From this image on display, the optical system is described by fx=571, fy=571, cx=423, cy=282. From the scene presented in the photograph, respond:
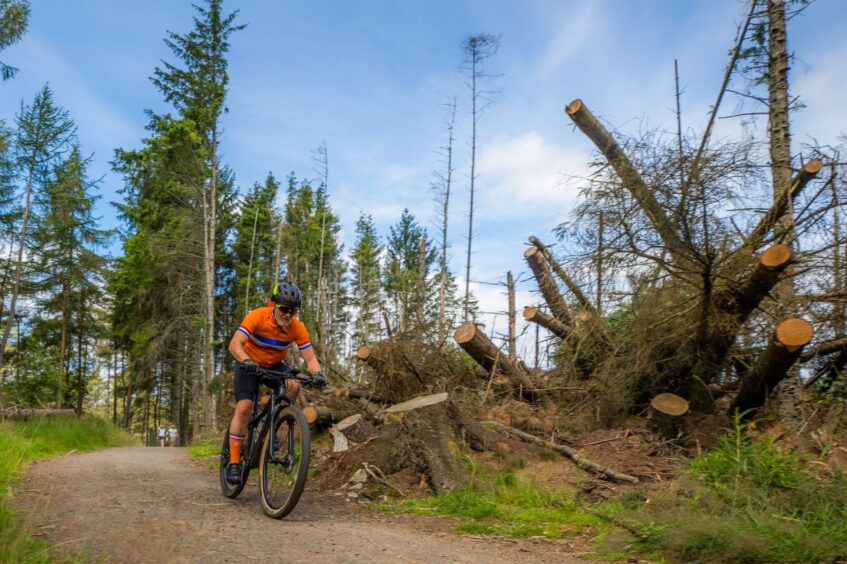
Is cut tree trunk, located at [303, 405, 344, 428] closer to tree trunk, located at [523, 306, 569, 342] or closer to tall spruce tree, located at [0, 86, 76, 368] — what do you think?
tree trunk, located at [523, 306, 569, 342]

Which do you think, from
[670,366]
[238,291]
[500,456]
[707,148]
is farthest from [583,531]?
[238,291]

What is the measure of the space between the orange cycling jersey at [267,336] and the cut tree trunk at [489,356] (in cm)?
406

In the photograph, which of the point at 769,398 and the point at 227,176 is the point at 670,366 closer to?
the point at 769,398

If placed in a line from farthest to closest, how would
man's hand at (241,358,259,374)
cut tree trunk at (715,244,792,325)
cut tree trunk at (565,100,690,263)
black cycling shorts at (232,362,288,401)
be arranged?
cut tree trunk at (565,100,690,263), cut tree trunk at (715,244,792,325), black cycling shorts at (232,362,288,401), man's hand at (241,358,259,374)

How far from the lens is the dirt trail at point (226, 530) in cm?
380

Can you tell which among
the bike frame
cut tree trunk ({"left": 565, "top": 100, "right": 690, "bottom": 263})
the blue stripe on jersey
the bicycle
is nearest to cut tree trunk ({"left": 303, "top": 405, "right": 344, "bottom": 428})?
the bicycle

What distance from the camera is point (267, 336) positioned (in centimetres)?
579

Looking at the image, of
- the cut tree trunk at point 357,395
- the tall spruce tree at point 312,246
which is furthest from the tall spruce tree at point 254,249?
the cut tree trunk at point 357,395

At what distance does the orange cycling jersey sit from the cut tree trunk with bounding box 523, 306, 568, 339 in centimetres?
469

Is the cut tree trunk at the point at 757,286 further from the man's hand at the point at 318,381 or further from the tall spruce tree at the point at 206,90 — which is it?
the tall spruce tree at the point at 206,90

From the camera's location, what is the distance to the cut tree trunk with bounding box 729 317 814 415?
6.10 meters

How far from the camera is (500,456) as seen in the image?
690 cm

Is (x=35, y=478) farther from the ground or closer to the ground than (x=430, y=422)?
closer to the ground

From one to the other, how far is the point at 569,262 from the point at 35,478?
721 cm
